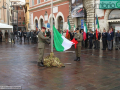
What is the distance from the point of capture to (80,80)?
687 centimetres

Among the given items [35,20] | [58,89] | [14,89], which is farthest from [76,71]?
[35,20]

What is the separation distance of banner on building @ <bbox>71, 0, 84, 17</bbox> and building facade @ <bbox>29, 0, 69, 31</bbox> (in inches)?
76.2

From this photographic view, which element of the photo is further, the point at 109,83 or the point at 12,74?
the point at 12,74

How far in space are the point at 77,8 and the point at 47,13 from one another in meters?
9.15

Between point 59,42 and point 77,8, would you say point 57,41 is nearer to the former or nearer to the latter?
point 59,42

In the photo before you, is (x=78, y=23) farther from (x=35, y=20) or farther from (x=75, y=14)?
(x=35, y=20)

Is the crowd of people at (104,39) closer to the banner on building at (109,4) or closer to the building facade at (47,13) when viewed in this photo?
the banner on building at (109,4)

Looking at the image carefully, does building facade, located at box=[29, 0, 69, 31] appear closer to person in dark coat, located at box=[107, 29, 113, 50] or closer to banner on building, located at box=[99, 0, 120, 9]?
banner on building, located at box=[99, 0, 120, 9]

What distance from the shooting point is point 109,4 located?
23.2 m

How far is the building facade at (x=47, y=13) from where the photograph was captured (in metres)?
30.6

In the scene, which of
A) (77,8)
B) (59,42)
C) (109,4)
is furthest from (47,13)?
(59,42)

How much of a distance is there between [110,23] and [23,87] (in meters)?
19.7

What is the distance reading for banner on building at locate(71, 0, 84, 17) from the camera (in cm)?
2665

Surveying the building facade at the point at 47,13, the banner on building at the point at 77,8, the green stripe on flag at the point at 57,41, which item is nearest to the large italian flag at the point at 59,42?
the green stripe on flag at the point at 57,41
